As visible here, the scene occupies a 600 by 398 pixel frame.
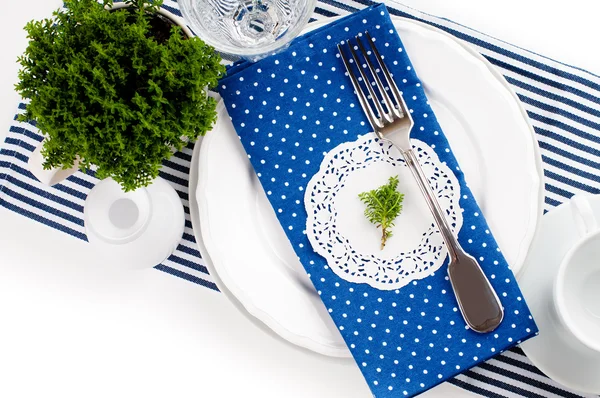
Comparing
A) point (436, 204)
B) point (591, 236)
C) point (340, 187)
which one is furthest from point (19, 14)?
point (591, 236)

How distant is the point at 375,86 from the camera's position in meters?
0.77

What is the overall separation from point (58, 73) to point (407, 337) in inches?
Answer: 20.1

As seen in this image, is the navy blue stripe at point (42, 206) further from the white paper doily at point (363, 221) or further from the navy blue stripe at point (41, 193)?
the white paper doily at point (363, 221)

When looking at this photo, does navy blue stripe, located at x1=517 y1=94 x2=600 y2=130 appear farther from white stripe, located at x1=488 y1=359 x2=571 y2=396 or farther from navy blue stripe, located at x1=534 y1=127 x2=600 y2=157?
white stripe, located at x1=488 y1=359 x2=571 y2=396

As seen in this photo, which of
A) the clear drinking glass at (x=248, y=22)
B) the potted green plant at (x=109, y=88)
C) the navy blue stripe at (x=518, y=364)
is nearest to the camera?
the potted green plant at (x=109, y=88)

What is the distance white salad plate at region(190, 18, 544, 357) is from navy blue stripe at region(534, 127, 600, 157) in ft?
0.40

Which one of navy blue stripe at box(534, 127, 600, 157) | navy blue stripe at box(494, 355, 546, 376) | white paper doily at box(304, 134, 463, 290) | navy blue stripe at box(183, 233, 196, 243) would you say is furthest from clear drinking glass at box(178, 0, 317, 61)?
navy blue stripe at box(494, 355, 546, 376)

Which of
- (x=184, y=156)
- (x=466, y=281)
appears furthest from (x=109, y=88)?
(x=466, y=281)

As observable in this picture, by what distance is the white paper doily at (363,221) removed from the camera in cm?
77

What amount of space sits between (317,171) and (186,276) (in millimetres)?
267

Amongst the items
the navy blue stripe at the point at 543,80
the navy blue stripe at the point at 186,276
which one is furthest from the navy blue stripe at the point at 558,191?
the navy blue stripe at the point at 186,276

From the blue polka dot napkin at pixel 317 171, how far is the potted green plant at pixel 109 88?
4.5 inches

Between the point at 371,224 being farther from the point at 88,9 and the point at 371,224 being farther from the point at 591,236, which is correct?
the point at 88,9

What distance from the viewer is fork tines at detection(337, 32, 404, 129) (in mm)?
761
